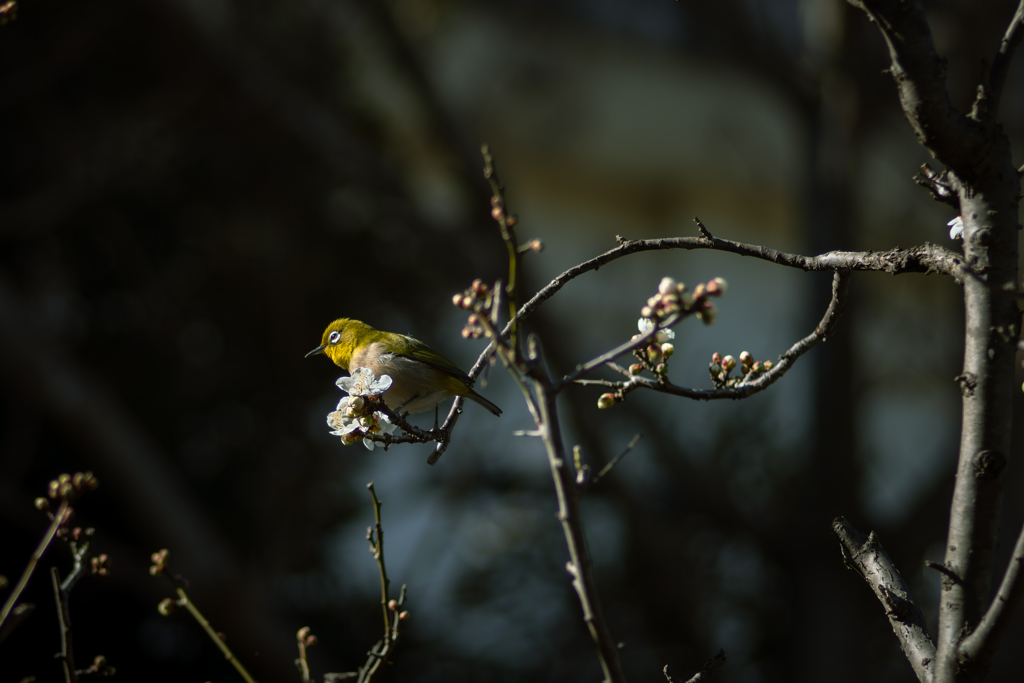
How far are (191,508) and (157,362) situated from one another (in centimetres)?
87

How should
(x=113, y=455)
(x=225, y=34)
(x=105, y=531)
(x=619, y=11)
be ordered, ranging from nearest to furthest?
(x=113, y=455)
(x=105, y=531)
(x=225, y=34)
(x=619, y=11)

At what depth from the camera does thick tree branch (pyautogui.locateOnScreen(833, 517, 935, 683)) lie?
2.99 feet

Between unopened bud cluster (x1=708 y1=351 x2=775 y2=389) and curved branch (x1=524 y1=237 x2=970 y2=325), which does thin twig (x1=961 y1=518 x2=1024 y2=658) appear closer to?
curved branch (x1=524 y1=237 x2=970 y2=325)

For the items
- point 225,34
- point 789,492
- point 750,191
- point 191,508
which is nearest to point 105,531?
point 191,508

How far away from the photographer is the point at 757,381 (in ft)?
3.28

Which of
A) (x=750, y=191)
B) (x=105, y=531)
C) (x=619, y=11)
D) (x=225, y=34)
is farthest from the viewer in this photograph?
(x=750, y=191)

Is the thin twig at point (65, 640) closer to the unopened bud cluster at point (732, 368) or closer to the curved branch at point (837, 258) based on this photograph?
the curved branch at point (837, 258)

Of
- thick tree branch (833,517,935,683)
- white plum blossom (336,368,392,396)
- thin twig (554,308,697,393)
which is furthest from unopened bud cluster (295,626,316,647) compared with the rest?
thick tree branch (833,517,935,683)

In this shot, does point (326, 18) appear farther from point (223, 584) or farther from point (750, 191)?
point (750, 191)

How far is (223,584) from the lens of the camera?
3.71 meters

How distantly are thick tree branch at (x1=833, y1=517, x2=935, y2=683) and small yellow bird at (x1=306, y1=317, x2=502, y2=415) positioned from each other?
861 millimetres

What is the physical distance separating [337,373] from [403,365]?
7.79 feet

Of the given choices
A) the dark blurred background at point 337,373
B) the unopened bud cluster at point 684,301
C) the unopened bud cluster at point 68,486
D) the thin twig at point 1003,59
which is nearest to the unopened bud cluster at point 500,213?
the unopened bud cluster at point 684,301

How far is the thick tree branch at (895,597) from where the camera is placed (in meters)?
0.91
